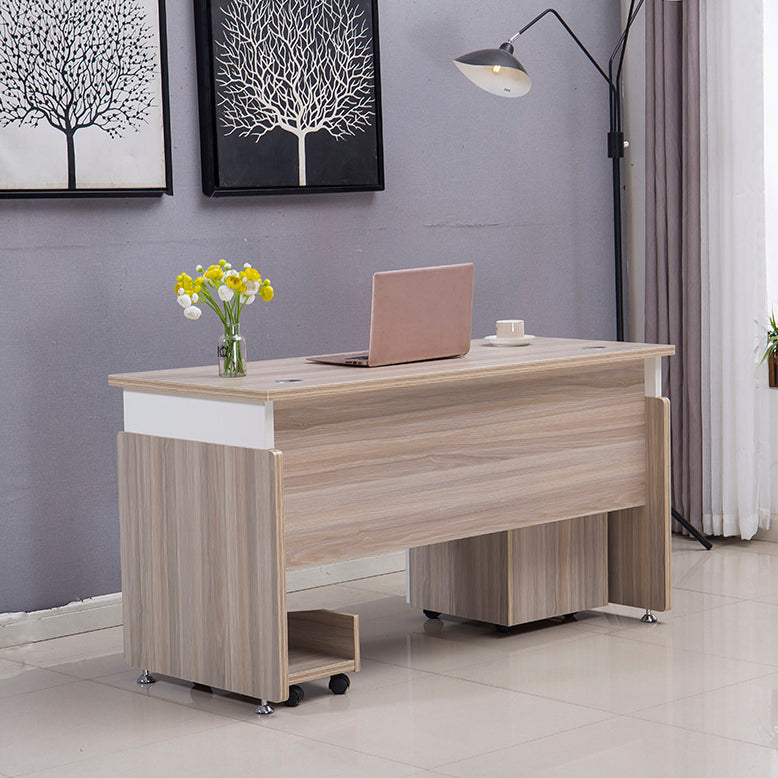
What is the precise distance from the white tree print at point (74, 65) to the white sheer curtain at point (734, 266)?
2.02m

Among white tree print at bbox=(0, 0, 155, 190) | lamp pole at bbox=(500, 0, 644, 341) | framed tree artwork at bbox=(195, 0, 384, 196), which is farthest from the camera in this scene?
lamp pole at bbox=(500, 0, 644, 341)

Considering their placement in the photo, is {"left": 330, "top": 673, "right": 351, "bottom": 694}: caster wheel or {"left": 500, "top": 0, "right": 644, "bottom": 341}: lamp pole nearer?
{"left": 330, "top": 673, "right": 351, "bottom": 694}: caster wheel

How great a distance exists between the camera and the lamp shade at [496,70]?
412cm

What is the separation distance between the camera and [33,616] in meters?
3.79

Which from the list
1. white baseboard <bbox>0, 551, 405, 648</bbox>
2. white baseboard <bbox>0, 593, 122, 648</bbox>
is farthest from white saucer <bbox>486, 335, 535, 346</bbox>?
white baseboard <bbox>0, 593, 122, 648</bbox>

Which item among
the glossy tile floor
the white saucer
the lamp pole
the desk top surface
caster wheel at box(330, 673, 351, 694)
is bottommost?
the glossy tile floor

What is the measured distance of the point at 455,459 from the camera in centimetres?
335

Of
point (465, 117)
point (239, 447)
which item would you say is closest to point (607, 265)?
point (465, 117)

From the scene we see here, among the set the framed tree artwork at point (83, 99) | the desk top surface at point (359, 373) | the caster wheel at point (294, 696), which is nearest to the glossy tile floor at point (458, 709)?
the caster wheel at point (294, 696)

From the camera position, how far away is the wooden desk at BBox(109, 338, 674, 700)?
304cm

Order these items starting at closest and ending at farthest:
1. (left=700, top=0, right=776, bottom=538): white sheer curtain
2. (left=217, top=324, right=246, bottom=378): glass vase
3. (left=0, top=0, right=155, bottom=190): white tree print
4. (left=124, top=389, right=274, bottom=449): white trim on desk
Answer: (left=124, top=389, right=274, bottom=449): white trim on desk < (left=217, top=324, right=246, bottom=378): glass vase < (left=0, top=0, right=155, bottom=190): white tree print < (left=700, top=0, right=776, bottom=538): white sheer curtain

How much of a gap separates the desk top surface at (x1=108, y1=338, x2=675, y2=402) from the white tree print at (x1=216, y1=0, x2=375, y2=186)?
3.25 ft

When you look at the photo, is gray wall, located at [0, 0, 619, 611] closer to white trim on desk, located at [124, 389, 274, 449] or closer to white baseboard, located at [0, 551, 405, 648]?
white baseboard, located at [0, 551, 405, 648]

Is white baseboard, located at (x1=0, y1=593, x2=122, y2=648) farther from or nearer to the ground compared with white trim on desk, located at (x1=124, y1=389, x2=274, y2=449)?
nearer to the ground
